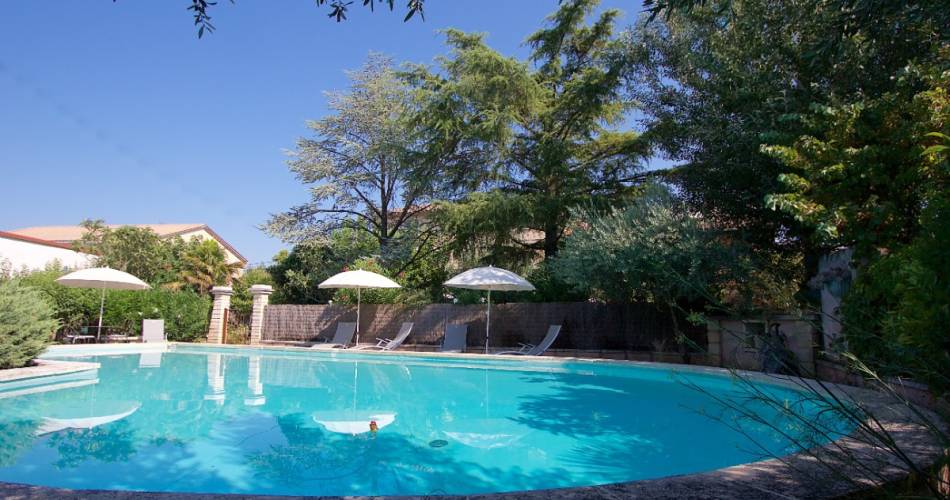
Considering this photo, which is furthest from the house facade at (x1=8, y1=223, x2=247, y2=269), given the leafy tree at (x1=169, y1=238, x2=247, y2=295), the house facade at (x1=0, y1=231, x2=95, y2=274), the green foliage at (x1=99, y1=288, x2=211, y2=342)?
the green foliage at (x1=99, y1=288, x2=211, y2=342)

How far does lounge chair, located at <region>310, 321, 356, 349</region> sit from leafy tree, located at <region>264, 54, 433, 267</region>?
669 centimetres

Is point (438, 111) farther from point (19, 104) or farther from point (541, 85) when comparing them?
point (19, 104)

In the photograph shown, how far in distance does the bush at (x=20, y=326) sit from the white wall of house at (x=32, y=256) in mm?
20592

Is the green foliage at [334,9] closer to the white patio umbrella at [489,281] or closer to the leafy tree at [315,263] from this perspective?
the white patio umbrella at [489,281]

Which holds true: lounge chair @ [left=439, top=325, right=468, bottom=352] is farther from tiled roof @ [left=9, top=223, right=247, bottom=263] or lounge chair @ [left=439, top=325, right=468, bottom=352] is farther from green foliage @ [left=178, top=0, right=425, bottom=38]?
tiled roof @ [left=9, top=223, right=247, bottom=263]

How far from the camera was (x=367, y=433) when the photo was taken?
642 centimetres

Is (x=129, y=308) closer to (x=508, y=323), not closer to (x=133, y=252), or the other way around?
(x=133, y=252)

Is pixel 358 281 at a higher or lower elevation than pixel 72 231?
lower

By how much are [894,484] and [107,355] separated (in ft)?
59.3

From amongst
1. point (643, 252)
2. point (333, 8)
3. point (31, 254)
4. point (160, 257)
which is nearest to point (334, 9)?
point (333, 8)

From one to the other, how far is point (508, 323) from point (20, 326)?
37.6 feet

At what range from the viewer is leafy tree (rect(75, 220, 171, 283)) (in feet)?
90.3

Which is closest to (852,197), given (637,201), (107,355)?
(637,201)

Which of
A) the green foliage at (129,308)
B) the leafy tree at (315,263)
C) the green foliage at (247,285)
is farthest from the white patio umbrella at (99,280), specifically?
the leafy tree at (315,263)
